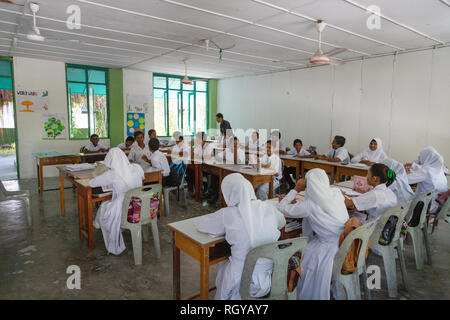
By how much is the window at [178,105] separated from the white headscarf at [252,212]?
28.8 ft

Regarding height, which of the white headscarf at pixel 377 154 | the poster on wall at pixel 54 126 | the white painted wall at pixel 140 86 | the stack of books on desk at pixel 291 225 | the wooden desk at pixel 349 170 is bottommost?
the stack of books on desk at pixel 291 225

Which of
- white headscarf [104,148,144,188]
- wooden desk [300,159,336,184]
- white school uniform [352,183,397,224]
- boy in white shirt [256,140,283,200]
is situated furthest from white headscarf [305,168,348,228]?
wooden desk [300,159,336,184]

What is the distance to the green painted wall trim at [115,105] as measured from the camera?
9297 millimetres

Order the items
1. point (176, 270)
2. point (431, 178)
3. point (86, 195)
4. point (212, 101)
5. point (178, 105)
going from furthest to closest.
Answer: point (212, 101) < point (178, 105) < point (431, 178) < point (86, 195) < point (176, 270)

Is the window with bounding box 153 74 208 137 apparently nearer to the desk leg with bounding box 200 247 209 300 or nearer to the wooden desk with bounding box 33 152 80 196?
the wooden desk with bounding box 33 152 80 196

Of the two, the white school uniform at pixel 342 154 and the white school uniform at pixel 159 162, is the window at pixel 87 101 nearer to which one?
the white school uniform at pixel 159 162

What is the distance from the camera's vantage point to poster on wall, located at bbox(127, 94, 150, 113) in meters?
9.68

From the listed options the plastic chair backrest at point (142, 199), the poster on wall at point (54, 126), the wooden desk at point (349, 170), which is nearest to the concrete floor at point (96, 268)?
the plastic chair backrest at point (142, 199)

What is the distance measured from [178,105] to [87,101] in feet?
10.4

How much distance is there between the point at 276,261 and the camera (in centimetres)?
193

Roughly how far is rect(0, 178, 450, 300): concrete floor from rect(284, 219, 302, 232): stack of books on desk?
96 centimetres

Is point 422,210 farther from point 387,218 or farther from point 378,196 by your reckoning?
point 387,218

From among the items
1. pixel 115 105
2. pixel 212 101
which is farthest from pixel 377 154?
pixel 115 105
